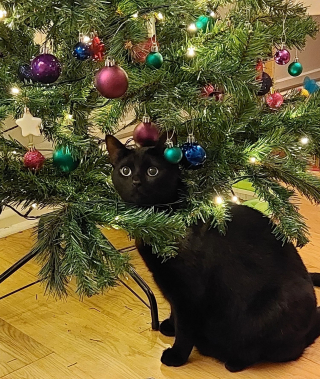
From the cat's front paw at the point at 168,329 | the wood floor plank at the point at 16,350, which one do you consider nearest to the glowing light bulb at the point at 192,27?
the cat's front paw at the point at 168,329

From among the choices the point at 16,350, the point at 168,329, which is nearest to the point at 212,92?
the point at 168,329

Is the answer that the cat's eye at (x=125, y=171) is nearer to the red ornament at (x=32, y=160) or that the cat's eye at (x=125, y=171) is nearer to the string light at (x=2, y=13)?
the red ornament at (x=32, y=160)

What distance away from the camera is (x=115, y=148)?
1073mm

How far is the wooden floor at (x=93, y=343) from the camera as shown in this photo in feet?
3.74

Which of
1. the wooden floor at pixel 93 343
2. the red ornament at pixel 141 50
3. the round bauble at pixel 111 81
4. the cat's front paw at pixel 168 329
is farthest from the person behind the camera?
the cat's front paw at pixel 168 329

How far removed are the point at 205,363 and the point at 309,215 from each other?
0.86 metres

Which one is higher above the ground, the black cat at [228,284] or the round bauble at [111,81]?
the round bauble at [111,81]

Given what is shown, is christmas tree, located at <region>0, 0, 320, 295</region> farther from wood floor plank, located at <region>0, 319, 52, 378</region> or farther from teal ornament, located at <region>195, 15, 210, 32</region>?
wood floor plank, located at <region>0, 319, 52, 378</region>

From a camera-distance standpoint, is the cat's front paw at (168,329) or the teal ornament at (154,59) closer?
the teal ornament at (154,59)

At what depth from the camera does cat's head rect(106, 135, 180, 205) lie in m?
1.02

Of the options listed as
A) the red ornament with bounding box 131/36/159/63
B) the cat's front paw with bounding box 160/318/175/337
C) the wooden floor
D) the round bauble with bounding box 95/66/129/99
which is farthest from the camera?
the cat's front paw with bounding box 160/318/175/337

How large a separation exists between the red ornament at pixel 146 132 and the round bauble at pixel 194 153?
0.35 ft

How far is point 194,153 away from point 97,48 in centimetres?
25

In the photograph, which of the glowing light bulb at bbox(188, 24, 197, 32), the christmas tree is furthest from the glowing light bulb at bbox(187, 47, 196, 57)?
the glowing light bulb at bbox(188, 24, 197, 32)
